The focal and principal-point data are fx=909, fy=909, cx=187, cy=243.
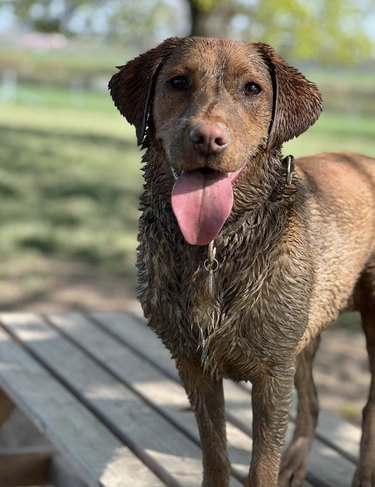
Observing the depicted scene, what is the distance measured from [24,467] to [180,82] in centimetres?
285

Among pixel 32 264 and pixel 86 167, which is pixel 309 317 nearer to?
pixel 32 264

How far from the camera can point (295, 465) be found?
3.84 metres

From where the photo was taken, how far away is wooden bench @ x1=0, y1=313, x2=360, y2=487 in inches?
154

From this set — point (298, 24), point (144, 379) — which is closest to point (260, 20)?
point (298, 24)

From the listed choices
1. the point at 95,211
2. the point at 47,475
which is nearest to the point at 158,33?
the point at 95,211

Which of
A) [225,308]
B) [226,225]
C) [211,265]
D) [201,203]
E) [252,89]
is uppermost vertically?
[252,89]

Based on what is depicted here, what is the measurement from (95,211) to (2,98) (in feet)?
73.4

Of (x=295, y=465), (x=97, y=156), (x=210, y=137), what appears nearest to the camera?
(x=210, y=137)

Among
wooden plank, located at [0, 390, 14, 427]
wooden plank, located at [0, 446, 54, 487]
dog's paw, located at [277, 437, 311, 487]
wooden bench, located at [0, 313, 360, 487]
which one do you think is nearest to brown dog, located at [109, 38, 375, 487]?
dog's paw, located at [277, 437, 311, 487]

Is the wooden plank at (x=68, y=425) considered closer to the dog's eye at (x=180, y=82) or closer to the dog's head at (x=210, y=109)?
the dog's head at (x=210, y=109)

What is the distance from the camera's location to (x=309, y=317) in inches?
128

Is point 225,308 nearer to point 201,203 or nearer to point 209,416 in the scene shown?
point 201,203

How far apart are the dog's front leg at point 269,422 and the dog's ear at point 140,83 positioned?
0.92 metres

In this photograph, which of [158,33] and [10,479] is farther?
[158,33]
